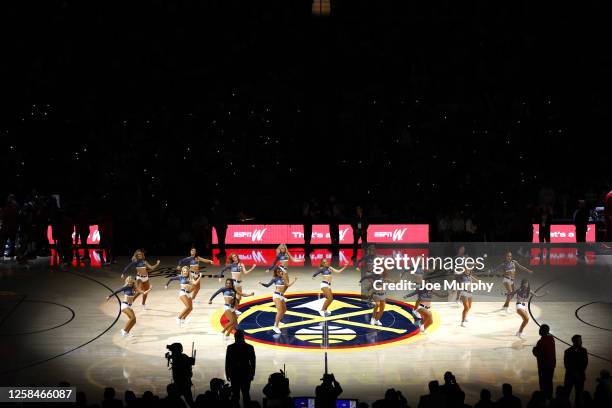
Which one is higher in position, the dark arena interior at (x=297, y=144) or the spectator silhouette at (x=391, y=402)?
the dark arena interior at (x=297, y=144)

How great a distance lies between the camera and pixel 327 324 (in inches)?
611

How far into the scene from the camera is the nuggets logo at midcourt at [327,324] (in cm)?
1424

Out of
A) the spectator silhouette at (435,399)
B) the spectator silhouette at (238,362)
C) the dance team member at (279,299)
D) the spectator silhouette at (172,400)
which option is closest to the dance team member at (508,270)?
the dance team member at (279,299)

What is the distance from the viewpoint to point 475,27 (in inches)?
1085

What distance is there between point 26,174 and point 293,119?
399 inches

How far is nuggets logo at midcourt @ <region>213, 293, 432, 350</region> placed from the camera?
1424cm

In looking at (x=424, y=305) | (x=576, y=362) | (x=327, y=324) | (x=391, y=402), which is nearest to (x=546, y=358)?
(x=576, y=362)

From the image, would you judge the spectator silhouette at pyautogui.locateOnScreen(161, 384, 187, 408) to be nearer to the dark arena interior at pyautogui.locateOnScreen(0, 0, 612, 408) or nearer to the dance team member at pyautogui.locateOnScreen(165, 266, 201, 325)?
the dance team member at pyautogui.locateOnScreen(165, 266, 201, 325)

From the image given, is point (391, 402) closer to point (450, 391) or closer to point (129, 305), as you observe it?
point (450, 391)

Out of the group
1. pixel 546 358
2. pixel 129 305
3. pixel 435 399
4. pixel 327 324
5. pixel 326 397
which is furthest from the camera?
pixel 327 324

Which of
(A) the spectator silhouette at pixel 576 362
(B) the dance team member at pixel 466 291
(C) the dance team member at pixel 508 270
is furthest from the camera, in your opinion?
(C) the dance team member at pixel 508 270

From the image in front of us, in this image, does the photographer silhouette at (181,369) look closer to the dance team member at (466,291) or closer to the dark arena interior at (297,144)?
the dark arena interior at (297,144)

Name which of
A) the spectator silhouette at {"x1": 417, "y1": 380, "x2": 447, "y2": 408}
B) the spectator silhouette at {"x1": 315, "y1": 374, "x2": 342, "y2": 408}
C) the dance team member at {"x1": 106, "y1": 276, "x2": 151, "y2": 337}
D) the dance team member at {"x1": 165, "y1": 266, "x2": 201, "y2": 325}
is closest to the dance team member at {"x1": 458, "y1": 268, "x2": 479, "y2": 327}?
→ the dance team member at {"x1": 165, "y1": 266, "x2": 201, "y2": 325}

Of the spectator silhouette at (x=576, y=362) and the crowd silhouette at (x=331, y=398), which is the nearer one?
the crowd silhouette at (x=331, y=398)
